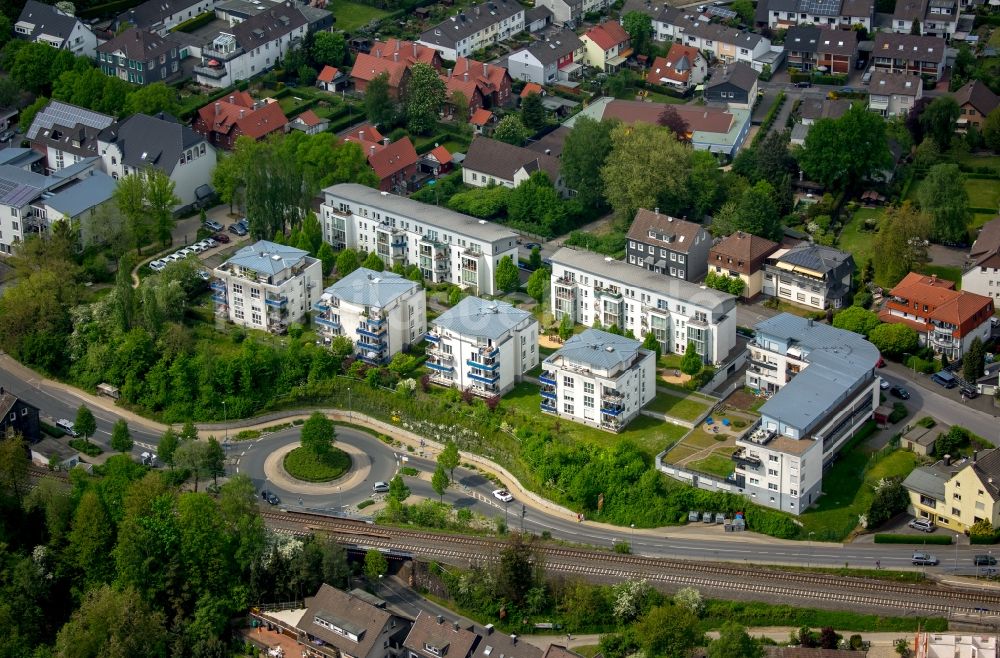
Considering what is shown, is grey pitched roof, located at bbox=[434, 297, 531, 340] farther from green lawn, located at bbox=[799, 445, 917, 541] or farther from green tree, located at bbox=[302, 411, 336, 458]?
green lawn, located at bbox=[799, 445, 917, 541]

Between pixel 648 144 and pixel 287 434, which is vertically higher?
pixel 648 144

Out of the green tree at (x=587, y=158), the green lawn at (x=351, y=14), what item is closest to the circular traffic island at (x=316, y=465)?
the green tree at (x=587, y=158)

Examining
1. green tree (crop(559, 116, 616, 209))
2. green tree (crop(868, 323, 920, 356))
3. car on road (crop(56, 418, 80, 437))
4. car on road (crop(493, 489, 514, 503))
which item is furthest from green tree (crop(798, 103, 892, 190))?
car on road (crop(56, 418, 80, 437))

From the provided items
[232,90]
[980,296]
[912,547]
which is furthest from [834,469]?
[232,90]

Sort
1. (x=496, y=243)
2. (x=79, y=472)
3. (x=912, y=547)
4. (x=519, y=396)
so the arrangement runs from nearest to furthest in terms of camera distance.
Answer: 1. (x=912, y=547)
2. (x=79, y=472)
3. (x=519, y=396)
4. (x=496, y=243)

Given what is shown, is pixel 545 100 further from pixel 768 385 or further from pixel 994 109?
pixel 768 385

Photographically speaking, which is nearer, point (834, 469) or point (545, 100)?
point (834, 469)

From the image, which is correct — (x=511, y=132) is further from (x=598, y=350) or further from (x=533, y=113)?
(x=598, y=350)
